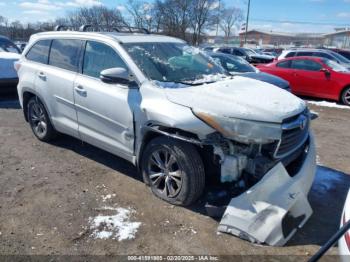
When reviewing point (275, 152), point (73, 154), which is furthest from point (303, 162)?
point (73, 154)

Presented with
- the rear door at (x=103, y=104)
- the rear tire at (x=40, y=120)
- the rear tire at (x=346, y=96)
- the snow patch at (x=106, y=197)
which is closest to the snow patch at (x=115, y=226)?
the snow patch at (x=106, y=197)

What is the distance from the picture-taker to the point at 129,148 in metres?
4.10

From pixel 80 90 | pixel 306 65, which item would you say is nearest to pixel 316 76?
pixel 306 65

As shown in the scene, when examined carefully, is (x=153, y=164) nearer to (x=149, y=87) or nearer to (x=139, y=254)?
(x=149, y=87)

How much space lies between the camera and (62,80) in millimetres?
4793

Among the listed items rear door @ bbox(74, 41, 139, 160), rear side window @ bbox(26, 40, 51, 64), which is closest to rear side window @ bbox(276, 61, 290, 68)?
rear side window @ bbox(26, 40, 51, 64)

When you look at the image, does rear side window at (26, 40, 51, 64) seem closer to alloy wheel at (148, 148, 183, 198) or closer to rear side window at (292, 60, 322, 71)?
alloy wheel at (148, 148, 183, 198)

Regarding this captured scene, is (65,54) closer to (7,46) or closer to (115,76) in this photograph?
(115,76)

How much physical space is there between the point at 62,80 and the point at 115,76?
131 centimetres

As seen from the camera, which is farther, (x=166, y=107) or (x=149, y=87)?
(x=149, y=87)

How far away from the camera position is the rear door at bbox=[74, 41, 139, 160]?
402cm

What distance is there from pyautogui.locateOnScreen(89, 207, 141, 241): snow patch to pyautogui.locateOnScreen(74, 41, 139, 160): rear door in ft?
2.51

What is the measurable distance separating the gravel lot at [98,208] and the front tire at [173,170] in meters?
0.16

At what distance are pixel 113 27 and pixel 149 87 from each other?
7.93 ft
